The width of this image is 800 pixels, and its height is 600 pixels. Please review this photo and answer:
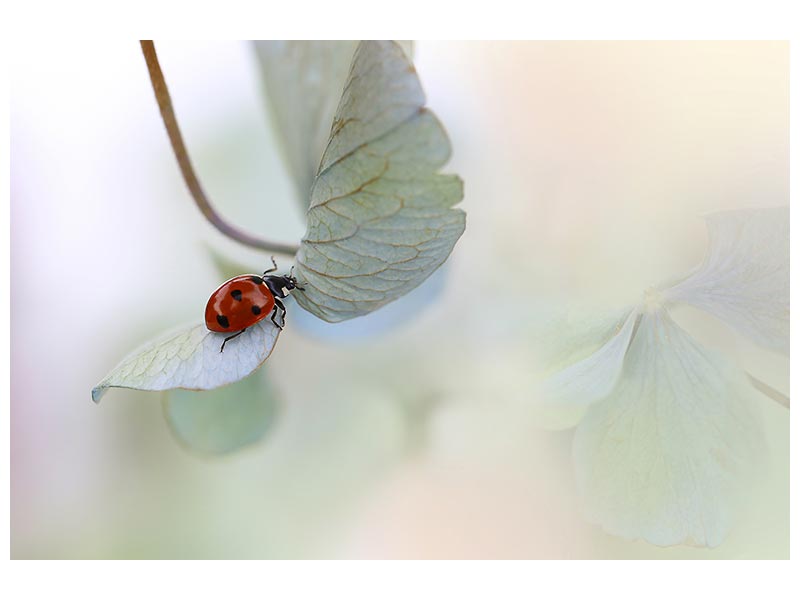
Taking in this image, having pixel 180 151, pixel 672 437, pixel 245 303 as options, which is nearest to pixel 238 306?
pixel 245 303

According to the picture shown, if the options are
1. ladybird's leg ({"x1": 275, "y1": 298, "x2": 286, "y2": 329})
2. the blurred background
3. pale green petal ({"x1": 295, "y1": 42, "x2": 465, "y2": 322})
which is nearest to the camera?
pale green petal ({"x1": 295, "y1": 42, "x2": 465, "y2": 322})

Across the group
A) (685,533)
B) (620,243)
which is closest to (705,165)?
(620,243)

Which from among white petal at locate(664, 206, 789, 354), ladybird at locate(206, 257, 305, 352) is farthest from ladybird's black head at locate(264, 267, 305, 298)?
white petal at locate(664, 206, 789, 354)

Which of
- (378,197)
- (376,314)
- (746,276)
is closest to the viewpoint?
(378,197)

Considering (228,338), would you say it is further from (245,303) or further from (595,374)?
(595,374)

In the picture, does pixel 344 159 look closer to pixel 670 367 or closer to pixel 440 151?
pixel 440 151

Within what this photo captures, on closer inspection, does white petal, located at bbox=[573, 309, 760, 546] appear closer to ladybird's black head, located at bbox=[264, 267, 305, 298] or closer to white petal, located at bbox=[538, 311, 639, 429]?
white petal, located at bbox=[538, 311, 639, 429]
